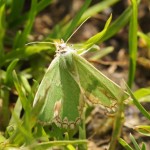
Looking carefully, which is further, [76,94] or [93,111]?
[93,111]

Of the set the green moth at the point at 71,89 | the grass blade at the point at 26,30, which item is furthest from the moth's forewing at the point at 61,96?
the grass blade at the point at 26,30

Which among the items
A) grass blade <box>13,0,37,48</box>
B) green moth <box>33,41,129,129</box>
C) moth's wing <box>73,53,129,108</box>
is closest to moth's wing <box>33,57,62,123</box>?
green moth <box>33,41,129,129</box>

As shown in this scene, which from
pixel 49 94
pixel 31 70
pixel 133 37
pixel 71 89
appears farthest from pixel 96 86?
pixel 31 70

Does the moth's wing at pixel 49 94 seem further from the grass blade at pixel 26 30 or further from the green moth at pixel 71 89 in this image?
the grass blade at pixel 26 30

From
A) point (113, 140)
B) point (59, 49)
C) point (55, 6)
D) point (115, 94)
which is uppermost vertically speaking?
point (55, 6)

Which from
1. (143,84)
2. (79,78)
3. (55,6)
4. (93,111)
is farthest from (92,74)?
(55,6)

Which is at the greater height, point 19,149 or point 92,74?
point 92,74

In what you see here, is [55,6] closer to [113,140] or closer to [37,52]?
[37,52]
